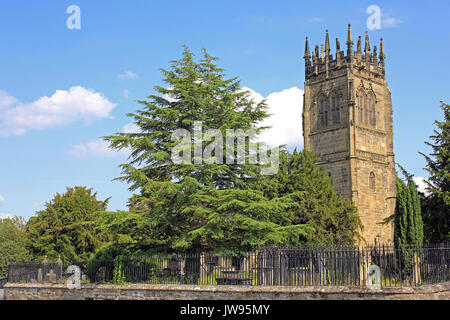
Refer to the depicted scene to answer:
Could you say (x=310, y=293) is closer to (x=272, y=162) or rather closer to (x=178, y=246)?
(x=178, y=246)

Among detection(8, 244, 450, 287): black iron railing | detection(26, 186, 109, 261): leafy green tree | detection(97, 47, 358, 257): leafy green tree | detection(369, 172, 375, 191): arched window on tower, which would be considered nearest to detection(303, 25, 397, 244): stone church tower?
detection(369, 172, 375, 191): arched window on tower

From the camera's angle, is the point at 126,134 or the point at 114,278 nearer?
the point at 114,278

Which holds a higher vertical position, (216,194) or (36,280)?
(216,194)

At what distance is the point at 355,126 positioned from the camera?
52594 mm

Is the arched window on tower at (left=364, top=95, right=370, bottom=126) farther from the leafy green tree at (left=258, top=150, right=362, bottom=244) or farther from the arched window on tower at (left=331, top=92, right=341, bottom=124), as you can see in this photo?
the leafy green tree at (left=258, top=150, right=362, bottom=244)

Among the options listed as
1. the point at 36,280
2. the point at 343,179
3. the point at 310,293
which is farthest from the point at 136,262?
the point at 343,179

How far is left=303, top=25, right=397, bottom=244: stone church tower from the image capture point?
51750 mm

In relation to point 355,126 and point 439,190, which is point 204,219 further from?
point 355,126

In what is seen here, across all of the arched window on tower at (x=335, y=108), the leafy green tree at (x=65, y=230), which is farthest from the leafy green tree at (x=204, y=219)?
the arched window on tower at (x=335, y=108)

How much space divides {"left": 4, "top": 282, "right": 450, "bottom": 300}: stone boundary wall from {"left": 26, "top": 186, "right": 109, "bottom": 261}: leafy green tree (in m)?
17.8

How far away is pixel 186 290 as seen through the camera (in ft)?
69.8

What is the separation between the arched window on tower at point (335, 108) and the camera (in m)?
Answer: 53.9
